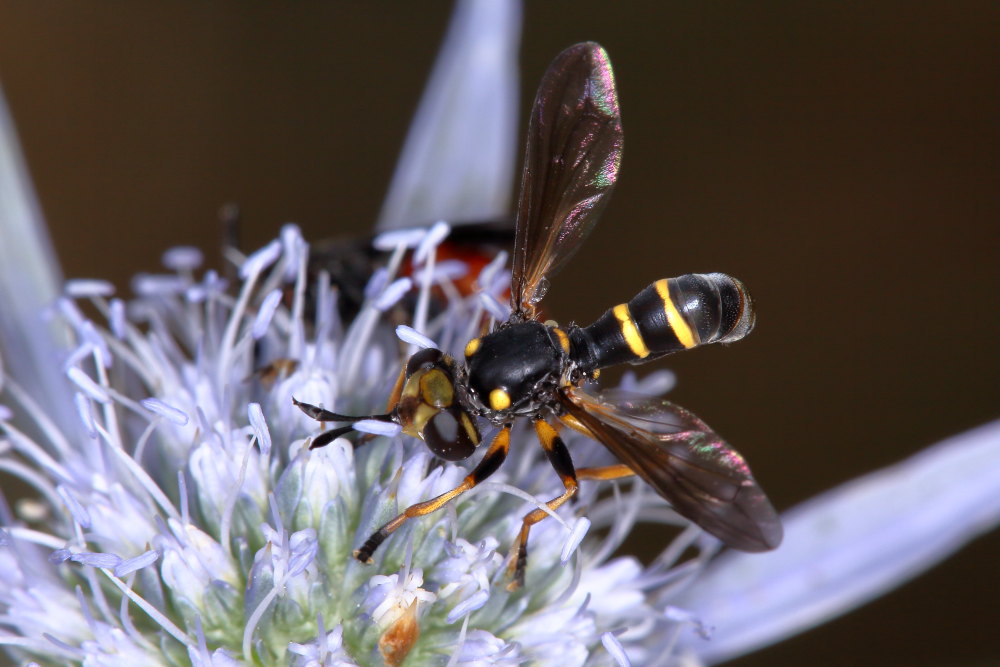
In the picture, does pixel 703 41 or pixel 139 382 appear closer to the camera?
pixel 139 382

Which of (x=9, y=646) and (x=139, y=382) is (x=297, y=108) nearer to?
(x=139, y=382)

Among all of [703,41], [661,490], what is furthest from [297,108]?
[661,490]

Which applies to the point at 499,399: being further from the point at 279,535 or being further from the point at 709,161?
the point at 709,161

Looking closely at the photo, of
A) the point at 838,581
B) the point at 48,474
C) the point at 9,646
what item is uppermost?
the point at 48,474

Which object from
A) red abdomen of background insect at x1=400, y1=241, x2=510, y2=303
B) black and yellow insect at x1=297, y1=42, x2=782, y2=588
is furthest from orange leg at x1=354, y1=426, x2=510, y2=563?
red abdomen of background insect at x1=400, y1=241, x2=510, y2=303

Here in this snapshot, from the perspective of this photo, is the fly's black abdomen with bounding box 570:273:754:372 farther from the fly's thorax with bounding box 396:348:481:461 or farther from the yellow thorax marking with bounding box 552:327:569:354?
the fly's thorax with bounding box 396:348:481:461

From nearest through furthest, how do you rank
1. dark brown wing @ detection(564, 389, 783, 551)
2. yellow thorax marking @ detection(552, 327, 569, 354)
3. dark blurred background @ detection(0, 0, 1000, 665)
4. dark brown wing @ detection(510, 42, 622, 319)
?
dark brown wing @ detection(564, 389, 783, 551) < yellow thorax marking @ detection(552, 327, 569, 354) < dark brown wing @ detection(510, 42, 622, 319) < dark blurred background @ detection(0, 0, 1000, 665)

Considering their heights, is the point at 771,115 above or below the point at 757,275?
above

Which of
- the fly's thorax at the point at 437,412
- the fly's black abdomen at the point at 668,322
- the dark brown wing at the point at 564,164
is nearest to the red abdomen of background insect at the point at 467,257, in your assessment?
the dark brown wing at the point at 564,164

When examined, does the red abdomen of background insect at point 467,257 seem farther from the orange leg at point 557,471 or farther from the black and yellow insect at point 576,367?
the orange leg at point 557,471
